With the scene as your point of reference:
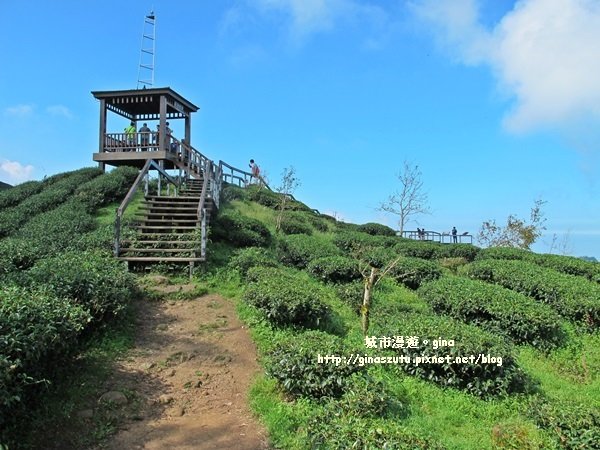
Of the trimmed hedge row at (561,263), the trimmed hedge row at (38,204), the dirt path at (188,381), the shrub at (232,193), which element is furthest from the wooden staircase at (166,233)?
the trimmed hedge row at (561,263)

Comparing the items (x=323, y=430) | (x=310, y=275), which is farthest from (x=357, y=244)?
(x=323, y=430)

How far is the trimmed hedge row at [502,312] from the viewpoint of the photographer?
7.87 meters

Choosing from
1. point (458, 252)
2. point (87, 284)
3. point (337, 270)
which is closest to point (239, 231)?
point (337, 270)

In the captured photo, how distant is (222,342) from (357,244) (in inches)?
336

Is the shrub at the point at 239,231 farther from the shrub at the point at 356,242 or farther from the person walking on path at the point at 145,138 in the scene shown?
the person walking on path at the point at 145,138

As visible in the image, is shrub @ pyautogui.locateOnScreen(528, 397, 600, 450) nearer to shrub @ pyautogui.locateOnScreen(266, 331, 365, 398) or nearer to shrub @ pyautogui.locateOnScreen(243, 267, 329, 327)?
shrub @ pyautogui.locateOnScreen(266, 331, 365, 398)

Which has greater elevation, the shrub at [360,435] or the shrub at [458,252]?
the shrub at [458,252]

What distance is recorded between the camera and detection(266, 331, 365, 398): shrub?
17.5ft

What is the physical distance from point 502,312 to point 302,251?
5.59 meters

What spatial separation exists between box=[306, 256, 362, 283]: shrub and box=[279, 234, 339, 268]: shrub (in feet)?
3.92

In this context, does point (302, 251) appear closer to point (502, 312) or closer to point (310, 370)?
point (502, 312)

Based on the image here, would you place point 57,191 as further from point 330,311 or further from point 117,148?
point 330,311

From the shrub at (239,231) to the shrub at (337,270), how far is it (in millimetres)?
2783

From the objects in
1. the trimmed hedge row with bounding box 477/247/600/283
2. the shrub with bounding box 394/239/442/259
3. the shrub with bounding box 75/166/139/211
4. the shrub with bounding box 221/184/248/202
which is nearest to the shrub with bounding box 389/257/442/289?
the shrub with bounding box 394/239/442/259
